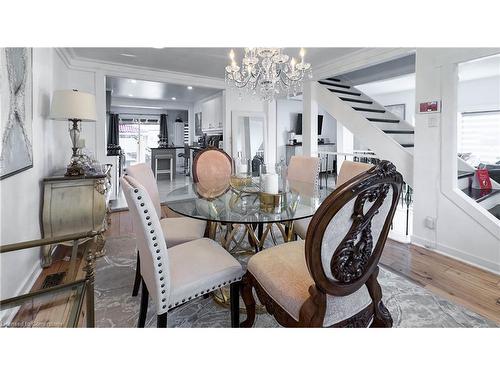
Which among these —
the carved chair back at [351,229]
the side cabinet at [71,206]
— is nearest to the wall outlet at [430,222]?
the carved chair back at [351,229]

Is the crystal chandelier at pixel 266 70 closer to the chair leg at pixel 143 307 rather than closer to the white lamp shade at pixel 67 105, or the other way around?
the white lamp shade at pixel 67 105

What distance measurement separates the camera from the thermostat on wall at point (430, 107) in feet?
8.89

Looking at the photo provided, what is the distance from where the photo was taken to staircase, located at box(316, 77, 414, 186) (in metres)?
3.38

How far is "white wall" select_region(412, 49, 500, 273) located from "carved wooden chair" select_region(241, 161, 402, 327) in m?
1.80

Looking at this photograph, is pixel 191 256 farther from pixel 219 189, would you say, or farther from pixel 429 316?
pixel 429 316

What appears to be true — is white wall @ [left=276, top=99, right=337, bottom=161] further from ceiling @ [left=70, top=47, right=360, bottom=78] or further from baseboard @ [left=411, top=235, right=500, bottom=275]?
baseboard @ [left=411, top=235, right=500, bottom=275]

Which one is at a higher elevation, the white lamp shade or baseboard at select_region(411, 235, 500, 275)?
the white lamp shade

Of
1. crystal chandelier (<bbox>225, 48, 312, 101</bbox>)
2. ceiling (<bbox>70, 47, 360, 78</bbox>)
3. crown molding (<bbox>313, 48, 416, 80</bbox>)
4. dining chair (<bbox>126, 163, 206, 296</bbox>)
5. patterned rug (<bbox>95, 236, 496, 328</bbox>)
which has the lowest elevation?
patterned rug (<bbox>95, 236, 496, 328</bbox>)

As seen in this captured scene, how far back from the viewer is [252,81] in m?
2.95

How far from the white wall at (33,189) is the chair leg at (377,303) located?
6.95 ft

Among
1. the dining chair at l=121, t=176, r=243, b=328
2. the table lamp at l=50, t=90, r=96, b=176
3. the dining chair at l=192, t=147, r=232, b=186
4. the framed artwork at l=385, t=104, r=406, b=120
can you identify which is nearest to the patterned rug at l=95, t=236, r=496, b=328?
the dining chair at l=121, t=176, r=243, b=328

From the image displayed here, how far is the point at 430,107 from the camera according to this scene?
2775 millimetres
